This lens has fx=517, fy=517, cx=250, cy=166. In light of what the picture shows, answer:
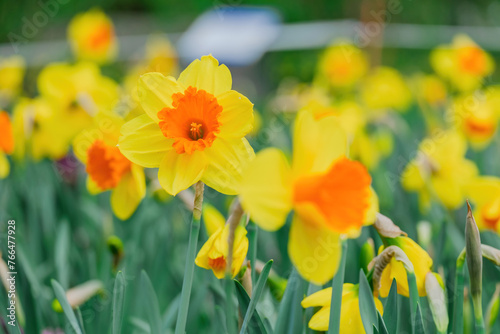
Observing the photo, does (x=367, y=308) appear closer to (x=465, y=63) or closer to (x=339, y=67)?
(x=465, y=63)

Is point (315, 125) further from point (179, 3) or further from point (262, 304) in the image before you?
point (179, 3)

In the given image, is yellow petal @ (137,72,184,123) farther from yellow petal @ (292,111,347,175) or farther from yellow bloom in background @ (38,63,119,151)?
yellow bloom in background @ (38,63,119,151)

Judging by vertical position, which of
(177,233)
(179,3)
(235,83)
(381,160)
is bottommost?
(177,233)

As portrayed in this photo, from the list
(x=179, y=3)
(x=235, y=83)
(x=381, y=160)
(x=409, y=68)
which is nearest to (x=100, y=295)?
(x=381, y=160)

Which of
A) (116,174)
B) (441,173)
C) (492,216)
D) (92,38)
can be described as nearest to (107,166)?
(116,174)

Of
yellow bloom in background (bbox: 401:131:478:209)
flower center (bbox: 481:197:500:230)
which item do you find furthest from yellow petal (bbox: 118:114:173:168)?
yellow bloom in background (bbox: 401:131:478:209)

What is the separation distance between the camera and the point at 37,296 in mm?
1040

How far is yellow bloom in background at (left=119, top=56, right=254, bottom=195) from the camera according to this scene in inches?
25.9

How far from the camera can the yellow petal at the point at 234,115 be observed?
0.66 meters

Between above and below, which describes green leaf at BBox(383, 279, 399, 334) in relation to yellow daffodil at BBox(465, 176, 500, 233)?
below

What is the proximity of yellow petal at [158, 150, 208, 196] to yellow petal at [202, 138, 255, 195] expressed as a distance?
1cm

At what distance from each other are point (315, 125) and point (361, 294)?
0.23 m

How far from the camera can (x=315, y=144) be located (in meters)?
0.58

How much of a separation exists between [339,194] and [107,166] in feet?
1.42
